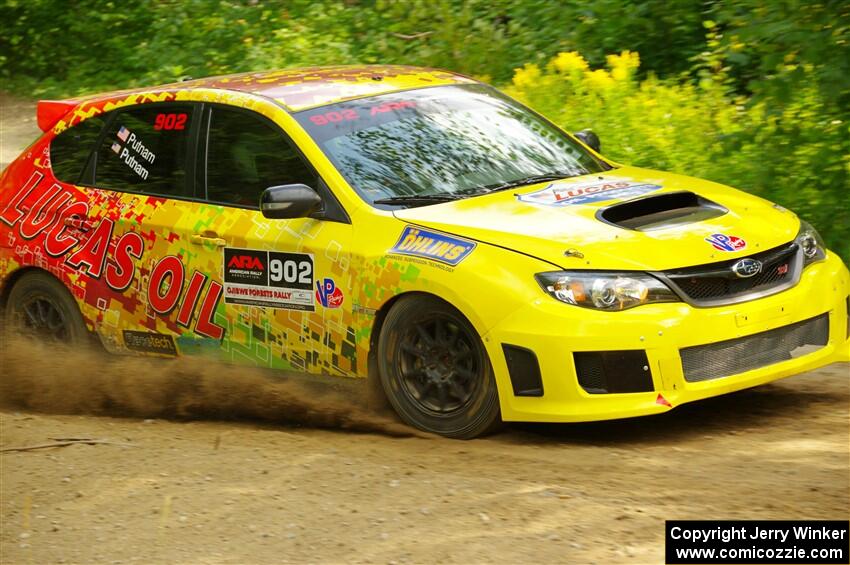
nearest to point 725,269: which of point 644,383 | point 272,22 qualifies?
point 644,383

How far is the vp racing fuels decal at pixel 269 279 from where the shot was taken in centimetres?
669

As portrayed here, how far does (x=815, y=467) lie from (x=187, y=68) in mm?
12558

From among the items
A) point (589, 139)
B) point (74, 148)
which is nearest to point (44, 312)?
point (74, 148)

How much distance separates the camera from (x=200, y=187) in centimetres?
730

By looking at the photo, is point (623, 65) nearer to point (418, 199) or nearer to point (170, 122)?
point (170, 122)

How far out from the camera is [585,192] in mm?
6676

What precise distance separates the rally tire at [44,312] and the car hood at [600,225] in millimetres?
2383

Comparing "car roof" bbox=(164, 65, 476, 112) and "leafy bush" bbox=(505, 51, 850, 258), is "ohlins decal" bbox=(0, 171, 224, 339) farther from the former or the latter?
"leafy bush" bbox=(505, 51, 850, 258)

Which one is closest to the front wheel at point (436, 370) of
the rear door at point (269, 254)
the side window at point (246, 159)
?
the rear door at point (269, 254)

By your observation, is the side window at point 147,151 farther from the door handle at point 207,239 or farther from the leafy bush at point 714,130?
the leafy bush at point 714,130

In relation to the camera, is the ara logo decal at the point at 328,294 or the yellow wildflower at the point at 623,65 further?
the yellow wildflower at the point at 623,65

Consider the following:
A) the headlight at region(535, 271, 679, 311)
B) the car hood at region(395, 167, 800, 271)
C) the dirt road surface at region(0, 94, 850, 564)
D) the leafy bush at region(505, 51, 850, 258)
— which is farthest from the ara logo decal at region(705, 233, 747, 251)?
the leafy bush at region(505, 51, 850, 258)

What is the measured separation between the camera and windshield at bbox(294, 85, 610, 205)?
22.2ft

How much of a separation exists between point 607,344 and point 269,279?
1.88m
